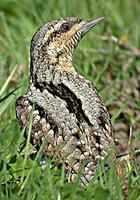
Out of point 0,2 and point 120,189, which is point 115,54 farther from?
point 120,189

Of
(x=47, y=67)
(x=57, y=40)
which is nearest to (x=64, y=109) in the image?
(x=47, y=67)

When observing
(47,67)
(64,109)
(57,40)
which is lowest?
(64,109)

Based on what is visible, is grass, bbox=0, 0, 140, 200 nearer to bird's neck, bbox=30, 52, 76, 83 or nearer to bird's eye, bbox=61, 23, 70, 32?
bird's neck, bbox=30, 52, 76, 83

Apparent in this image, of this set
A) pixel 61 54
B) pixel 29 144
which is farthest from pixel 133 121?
pixel 29 144

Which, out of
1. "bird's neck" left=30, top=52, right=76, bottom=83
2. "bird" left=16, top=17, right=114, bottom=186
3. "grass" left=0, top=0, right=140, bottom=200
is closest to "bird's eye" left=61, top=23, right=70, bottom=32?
"bird" left=16, top=17, right=114, bottom=186

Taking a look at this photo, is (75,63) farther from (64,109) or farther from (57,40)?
(64,109)

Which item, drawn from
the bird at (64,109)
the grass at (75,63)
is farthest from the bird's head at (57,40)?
the grass at (75,63)
